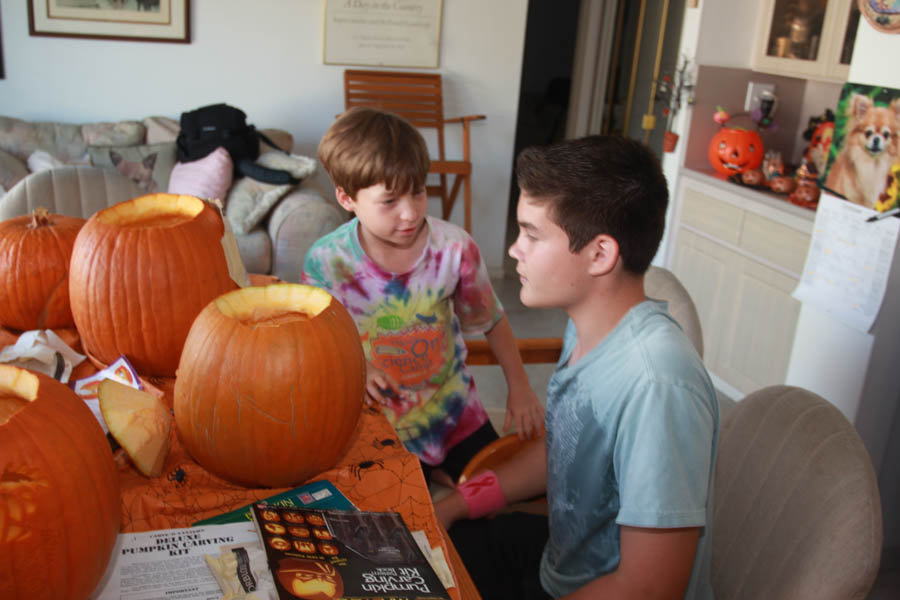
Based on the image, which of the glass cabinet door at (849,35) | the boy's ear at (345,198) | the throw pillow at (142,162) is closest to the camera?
the boy's ear at (345,198)

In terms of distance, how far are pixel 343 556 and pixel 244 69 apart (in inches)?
156

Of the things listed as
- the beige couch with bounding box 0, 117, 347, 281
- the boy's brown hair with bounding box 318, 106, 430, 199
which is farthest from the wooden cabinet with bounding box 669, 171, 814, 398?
the boy's brown hair with bounding box 318, 106, 430, 199

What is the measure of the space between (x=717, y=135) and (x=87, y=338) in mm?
3072

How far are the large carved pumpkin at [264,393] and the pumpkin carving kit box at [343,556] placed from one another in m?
0.08

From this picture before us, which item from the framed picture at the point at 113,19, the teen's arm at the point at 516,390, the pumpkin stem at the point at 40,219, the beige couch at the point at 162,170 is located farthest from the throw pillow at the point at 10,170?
the teen's arm at the point at 516,390

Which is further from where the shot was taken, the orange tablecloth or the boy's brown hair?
the boy's brown hair

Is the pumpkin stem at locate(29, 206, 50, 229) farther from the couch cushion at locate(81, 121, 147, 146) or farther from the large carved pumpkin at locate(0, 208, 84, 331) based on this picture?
the couch cushion at locate(81, 121, 147, 146)

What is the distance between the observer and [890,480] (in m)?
2.19

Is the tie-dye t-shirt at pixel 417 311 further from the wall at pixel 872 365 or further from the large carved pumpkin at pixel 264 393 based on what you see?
the wall at pixel 872 365

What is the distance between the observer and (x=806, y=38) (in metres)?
3.05

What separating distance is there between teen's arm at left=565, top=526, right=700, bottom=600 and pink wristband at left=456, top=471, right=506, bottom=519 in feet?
0.96

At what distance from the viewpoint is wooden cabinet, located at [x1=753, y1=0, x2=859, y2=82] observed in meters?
2.85

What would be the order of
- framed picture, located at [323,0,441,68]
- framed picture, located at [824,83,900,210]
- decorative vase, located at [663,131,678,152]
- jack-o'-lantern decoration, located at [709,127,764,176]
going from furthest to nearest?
1. framed picture, located at [323,0,441,68]
2. decorative vase, located at [663,131,678,152]
3. jack-o'-lantern decoration, located at [709,127,764,176]
4. framed picture, located at [824,83,900,210]

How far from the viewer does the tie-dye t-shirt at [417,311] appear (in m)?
1.43
